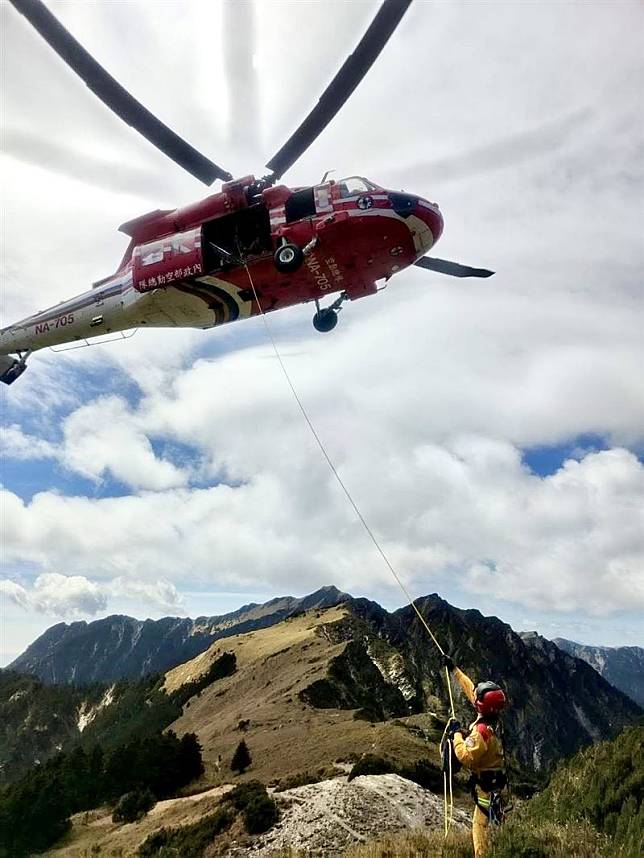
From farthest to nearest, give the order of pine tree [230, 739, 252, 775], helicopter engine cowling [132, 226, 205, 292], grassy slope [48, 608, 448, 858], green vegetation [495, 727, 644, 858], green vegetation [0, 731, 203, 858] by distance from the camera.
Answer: pine tree [230, 739, 252, 775]
green vegetation [0, 731, 203, 858]
grassy slope [48, 608, 448, 858]
helicopter engine cowling [132, 226, 205, 292]
green vegetation [495, 727, 644, 858]

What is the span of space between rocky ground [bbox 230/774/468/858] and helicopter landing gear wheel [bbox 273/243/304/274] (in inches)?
559

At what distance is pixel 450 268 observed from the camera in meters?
15.5

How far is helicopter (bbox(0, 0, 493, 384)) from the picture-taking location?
43.9 feet

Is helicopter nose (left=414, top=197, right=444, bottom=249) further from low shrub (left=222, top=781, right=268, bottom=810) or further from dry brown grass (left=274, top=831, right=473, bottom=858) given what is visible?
low shrub (left=222, top=781, right=268, bottom=810)

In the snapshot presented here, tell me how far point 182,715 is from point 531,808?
202 feet

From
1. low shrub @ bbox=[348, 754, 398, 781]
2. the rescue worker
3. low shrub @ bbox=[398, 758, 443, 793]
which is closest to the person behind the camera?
the rescue worker

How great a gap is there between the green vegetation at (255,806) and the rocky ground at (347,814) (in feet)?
1.17

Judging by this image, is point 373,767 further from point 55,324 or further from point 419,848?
point 55,324

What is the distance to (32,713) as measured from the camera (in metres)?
124

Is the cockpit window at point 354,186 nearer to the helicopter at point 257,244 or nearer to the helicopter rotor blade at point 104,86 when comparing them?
the helicopter at point 257,244

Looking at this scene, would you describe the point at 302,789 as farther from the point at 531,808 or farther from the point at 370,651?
the point at 370,651

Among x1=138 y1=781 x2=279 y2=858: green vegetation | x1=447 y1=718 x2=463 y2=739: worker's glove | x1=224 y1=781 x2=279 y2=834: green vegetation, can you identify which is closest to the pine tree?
x1=138 y1=781 x2=279 y2=858: green vegetation

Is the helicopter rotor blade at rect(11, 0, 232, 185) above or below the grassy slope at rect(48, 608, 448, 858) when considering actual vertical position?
above

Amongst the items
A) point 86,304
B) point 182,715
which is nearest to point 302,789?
point 86,304
